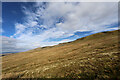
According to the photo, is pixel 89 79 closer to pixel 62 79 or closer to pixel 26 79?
pixel 62 79

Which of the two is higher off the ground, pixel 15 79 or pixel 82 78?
pixel 82 78

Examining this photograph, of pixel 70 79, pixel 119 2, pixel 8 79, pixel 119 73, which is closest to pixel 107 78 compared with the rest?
pixel 119 73

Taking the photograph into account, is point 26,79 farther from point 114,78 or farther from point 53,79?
point 114,78

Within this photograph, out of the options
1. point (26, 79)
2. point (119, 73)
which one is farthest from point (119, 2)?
point (26, 79)

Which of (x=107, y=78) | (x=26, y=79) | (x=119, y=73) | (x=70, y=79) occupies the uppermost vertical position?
(x=119, y=73)

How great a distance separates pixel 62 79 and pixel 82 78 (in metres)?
3.74

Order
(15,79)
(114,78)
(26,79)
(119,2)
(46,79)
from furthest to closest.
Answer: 1. (119,2)
2. (15,79)
3. (26,79)
4. (46,79)
5. (114,78)

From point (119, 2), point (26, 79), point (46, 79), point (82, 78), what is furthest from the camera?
point (119, 2)

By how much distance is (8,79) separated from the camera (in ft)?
47.2

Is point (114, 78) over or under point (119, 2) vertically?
under

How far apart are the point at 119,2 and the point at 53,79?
167 meters

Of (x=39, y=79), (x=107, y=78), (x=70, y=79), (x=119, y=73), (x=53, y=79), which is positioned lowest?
(x=39, y=79)

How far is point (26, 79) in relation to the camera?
41.5 feet

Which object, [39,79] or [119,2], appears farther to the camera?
[119,2]
